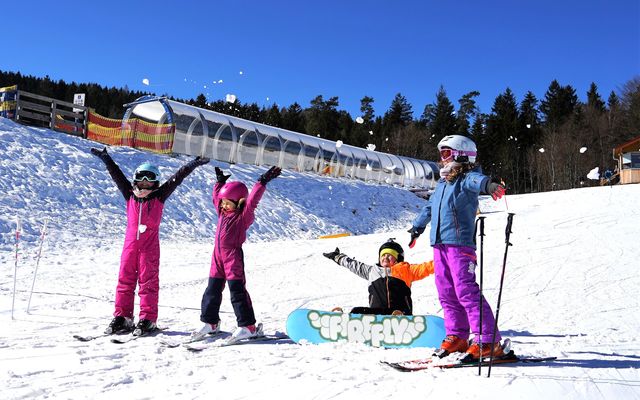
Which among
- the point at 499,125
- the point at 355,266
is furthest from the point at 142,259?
the point at 499,125

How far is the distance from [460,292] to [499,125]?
195ft

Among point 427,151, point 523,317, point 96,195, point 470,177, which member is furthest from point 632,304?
point 427,151

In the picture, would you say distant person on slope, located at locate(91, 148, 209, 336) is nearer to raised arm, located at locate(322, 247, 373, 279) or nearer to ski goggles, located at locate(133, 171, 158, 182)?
ski goggles, located at locate(133, 171, 158, 182)

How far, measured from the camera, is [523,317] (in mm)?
6207

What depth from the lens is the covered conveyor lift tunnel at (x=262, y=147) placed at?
70.8ft

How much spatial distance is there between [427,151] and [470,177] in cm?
5150

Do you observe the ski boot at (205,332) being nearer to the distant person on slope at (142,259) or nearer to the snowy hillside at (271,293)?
the snowy hillside at (271,293)

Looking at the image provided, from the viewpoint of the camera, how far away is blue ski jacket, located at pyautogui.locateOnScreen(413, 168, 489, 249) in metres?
3.96

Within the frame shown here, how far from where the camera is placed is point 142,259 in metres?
5.21

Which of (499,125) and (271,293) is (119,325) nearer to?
(271,293)

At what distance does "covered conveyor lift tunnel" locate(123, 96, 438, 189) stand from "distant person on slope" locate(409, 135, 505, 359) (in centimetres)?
1838

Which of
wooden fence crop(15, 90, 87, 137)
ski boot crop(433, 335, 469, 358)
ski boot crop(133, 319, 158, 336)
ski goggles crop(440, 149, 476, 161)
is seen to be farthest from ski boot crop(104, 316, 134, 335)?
wooden fence crop(15, 90, 87, 137)

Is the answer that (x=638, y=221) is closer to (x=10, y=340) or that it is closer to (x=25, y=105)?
(x=10, y=340)

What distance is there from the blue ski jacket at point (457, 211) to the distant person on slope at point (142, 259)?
2.73 metres
